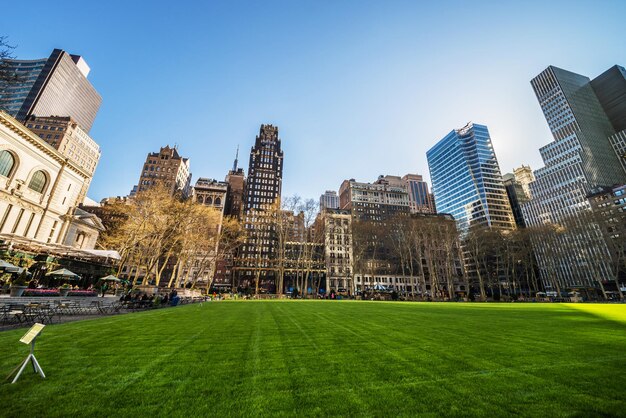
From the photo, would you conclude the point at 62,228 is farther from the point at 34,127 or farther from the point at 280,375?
the point at 34,127

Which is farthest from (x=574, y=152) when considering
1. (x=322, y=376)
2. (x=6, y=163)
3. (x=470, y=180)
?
(x=6, y=163)

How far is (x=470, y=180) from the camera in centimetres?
12194

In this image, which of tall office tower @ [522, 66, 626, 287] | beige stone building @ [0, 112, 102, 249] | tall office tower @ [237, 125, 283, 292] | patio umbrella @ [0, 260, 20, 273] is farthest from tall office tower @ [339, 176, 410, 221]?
patio umbrella @ [0, 260, 20, 273]

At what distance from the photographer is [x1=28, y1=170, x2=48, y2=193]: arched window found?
3869 centimetres

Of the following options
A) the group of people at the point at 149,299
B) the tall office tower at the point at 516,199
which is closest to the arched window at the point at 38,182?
the group of people at the point at 149,299

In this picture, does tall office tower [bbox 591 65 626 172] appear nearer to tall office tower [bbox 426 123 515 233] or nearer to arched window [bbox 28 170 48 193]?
tall office tower [bbox 426 123 515 233]

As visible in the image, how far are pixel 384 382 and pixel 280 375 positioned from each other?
1994 mm

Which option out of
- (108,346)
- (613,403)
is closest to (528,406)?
(613,403)

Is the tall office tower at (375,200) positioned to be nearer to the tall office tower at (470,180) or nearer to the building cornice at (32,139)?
the tall office tower at (470,180)

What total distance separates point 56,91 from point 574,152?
22850cm

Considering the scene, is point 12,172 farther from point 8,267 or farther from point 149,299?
point 149,299

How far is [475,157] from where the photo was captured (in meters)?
125

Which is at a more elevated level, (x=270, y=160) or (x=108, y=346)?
(x=270, y=160)

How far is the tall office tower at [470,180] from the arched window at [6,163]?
125m
